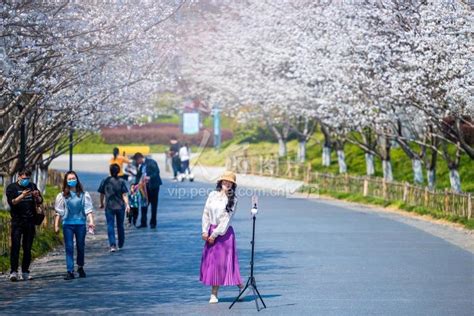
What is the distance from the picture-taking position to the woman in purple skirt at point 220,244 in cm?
1591

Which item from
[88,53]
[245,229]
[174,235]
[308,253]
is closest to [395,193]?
[245,229]

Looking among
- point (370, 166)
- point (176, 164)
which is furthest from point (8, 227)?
point (176, 164)

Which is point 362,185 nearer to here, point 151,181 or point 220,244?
point 151,181

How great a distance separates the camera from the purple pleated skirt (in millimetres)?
15898

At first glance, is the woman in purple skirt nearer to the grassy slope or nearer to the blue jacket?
the blue jacket

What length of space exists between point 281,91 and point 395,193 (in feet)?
40.5

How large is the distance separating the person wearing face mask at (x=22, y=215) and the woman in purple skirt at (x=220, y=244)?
3703 mm

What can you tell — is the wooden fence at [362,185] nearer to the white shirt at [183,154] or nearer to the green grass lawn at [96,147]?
the white shirt at [183,154]

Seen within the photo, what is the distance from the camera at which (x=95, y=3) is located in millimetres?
22688

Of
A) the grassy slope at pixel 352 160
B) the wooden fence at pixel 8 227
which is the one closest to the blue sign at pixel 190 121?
the grassy slope at pixel 352 160

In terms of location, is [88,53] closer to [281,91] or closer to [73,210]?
[73,210]

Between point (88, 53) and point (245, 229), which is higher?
point (88, 53)

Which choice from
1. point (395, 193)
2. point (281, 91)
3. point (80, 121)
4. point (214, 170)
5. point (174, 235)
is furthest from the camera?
point (214, 170)

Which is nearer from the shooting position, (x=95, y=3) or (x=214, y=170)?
(x=95, y=3)
